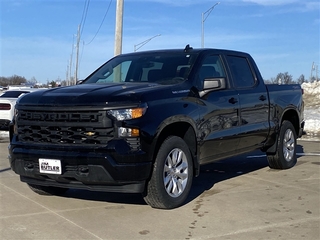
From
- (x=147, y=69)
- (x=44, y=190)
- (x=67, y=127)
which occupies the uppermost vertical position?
(x=147, y=69)

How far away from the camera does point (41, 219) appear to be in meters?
5.12

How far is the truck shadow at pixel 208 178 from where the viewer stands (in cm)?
615

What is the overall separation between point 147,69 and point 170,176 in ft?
5.79

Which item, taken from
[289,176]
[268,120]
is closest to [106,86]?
[268,120]

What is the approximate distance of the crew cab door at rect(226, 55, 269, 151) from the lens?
698 cm

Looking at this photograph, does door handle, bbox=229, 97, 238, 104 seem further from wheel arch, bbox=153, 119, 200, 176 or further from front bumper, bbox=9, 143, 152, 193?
front bumper, bbox=9, 143, 152, 193

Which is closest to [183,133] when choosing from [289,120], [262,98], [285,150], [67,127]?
[67,127]

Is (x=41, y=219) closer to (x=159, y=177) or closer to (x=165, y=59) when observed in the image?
(x=159, y=177)

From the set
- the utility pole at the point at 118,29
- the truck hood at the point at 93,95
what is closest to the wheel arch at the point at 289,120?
the truck hood at the point at 93,95

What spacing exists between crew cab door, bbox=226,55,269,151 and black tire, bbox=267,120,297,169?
65 cm

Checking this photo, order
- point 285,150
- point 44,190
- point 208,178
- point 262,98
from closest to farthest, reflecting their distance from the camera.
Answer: point 44,190 → point 262,98 → point 208,178 → point 285,150

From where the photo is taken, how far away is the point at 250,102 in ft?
23.4

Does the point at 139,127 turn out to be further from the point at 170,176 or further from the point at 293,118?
the point at 293,118

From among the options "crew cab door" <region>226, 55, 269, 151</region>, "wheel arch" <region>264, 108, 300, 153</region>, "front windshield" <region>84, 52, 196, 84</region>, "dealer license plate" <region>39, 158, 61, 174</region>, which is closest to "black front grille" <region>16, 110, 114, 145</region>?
"dealer license plate" <region>39, 158, 61, 174</region>
